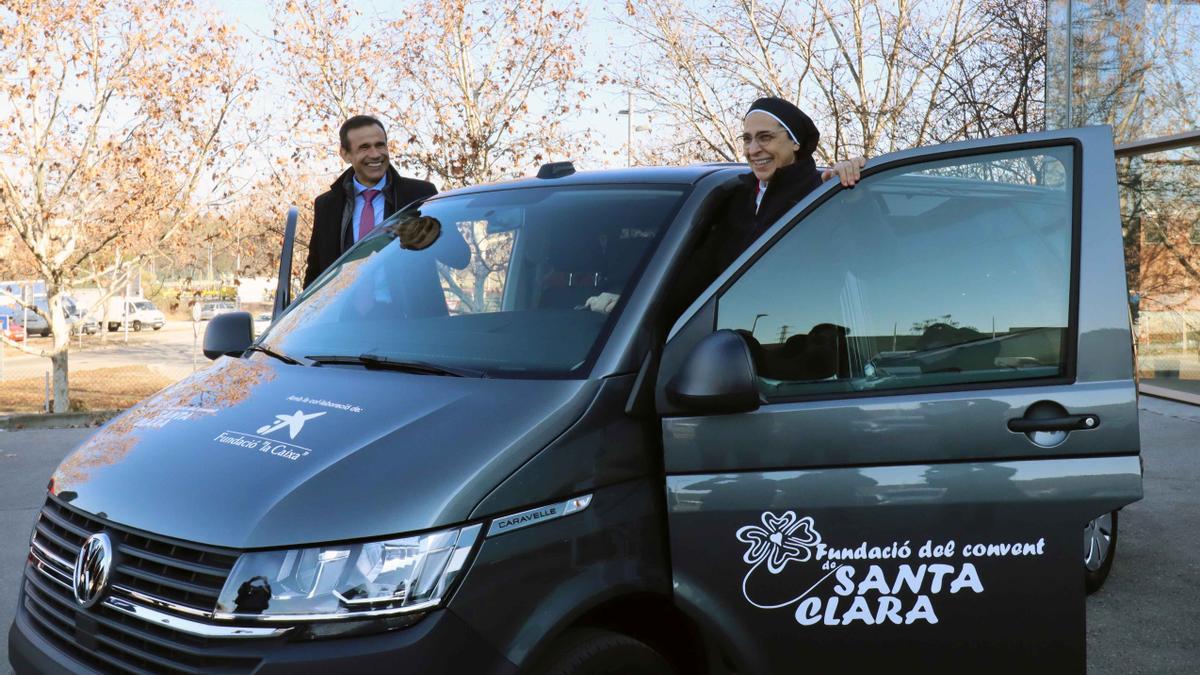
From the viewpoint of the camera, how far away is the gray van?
230 cm

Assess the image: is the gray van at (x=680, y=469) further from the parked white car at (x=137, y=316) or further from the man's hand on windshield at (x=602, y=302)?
the parked white car at (x=137, y=316)

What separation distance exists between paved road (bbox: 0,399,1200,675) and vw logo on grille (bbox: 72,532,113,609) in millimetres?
2098

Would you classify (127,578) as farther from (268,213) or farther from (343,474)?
(268,213)

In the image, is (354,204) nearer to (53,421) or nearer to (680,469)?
(680,469)

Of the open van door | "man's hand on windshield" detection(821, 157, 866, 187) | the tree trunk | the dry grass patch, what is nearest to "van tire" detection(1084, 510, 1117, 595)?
the open van door

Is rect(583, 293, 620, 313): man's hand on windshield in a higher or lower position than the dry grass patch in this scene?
higher

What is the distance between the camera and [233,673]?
7.29ft

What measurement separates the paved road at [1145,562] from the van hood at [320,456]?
2095mm

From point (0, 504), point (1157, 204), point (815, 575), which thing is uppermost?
point (1157, 204)

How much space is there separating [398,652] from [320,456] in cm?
51

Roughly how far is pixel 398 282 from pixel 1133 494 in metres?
2.25

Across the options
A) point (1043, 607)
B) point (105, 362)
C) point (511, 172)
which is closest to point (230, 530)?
point (1043, 607)

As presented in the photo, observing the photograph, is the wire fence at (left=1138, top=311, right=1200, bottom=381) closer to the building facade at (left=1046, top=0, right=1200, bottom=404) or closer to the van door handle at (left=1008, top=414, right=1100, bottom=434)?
the building facade at (left=1046, top=0, right=1200, bottom=404)

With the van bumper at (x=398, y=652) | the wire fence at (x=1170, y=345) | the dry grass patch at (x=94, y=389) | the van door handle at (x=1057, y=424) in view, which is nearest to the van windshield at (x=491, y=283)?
the van bumper at (x=398, y=652)
